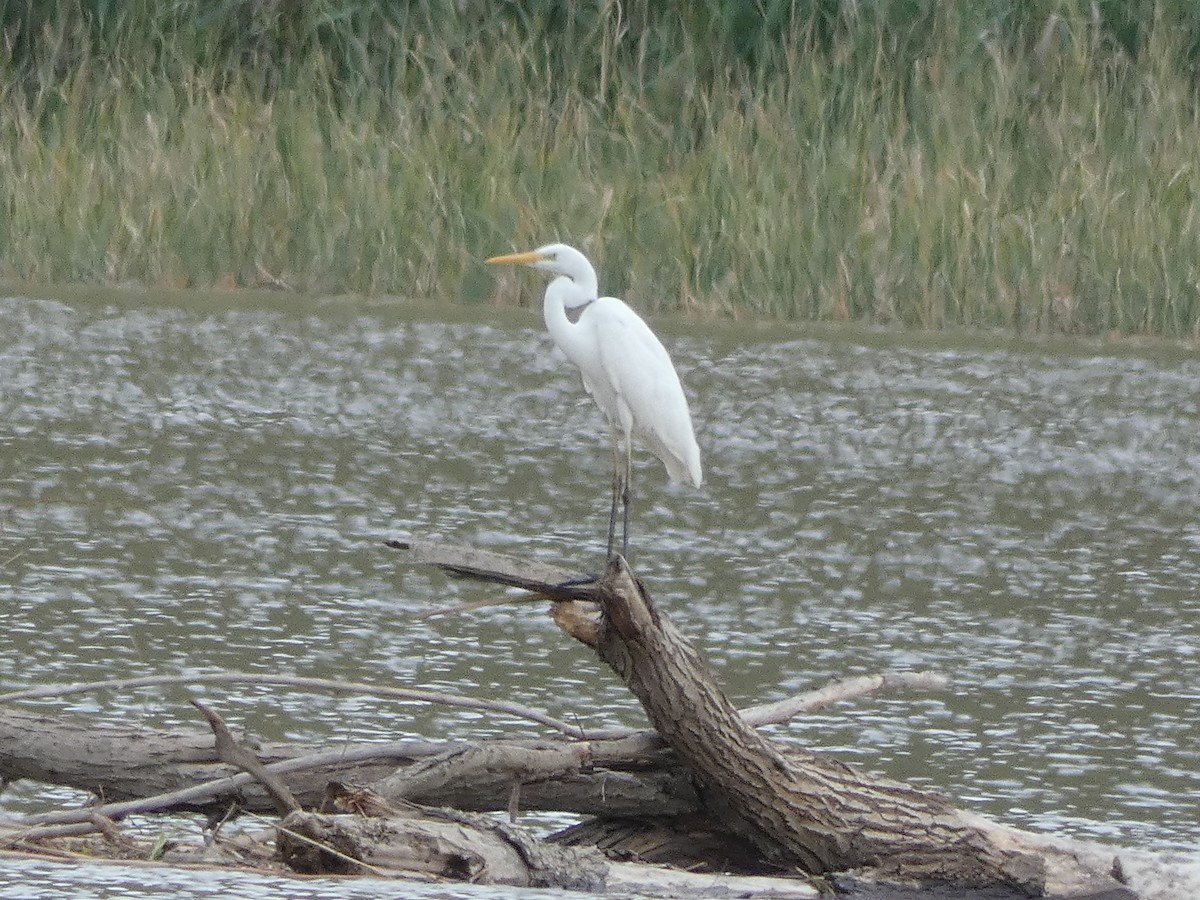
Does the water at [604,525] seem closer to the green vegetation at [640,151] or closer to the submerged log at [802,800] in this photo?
the green vegetation at [640,151]

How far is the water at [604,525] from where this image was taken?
5438 millimetres

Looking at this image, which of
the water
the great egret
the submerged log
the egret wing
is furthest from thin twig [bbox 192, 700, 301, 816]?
the egret wing

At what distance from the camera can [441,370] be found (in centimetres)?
944

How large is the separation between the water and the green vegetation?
0.32 metres

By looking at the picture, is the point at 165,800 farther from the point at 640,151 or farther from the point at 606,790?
the point at 640,151

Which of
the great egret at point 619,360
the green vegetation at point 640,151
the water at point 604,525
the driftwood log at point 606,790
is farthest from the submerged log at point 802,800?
the green vegetation at point 640,151

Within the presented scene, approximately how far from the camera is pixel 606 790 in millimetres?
4250

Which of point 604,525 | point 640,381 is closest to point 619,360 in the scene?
point 640,381

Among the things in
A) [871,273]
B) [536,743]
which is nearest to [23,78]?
[871,273]

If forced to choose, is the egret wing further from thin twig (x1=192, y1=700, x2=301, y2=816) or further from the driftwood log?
thin twig (x1=192, y1=700, x2=301, y2=816)

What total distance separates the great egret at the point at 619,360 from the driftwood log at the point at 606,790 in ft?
6.22

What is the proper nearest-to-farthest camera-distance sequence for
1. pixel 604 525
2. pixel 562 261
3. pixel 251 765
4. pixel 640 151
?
1. pixel 251 765
2. pixel 562 261
3. pixel 604 525
4. pixel 640 151

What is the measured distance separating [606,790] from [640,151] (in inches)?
290

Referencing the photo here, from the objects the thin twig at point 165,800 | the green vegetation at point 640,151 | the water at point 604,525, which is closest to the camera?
the thin twig at point 165,800
